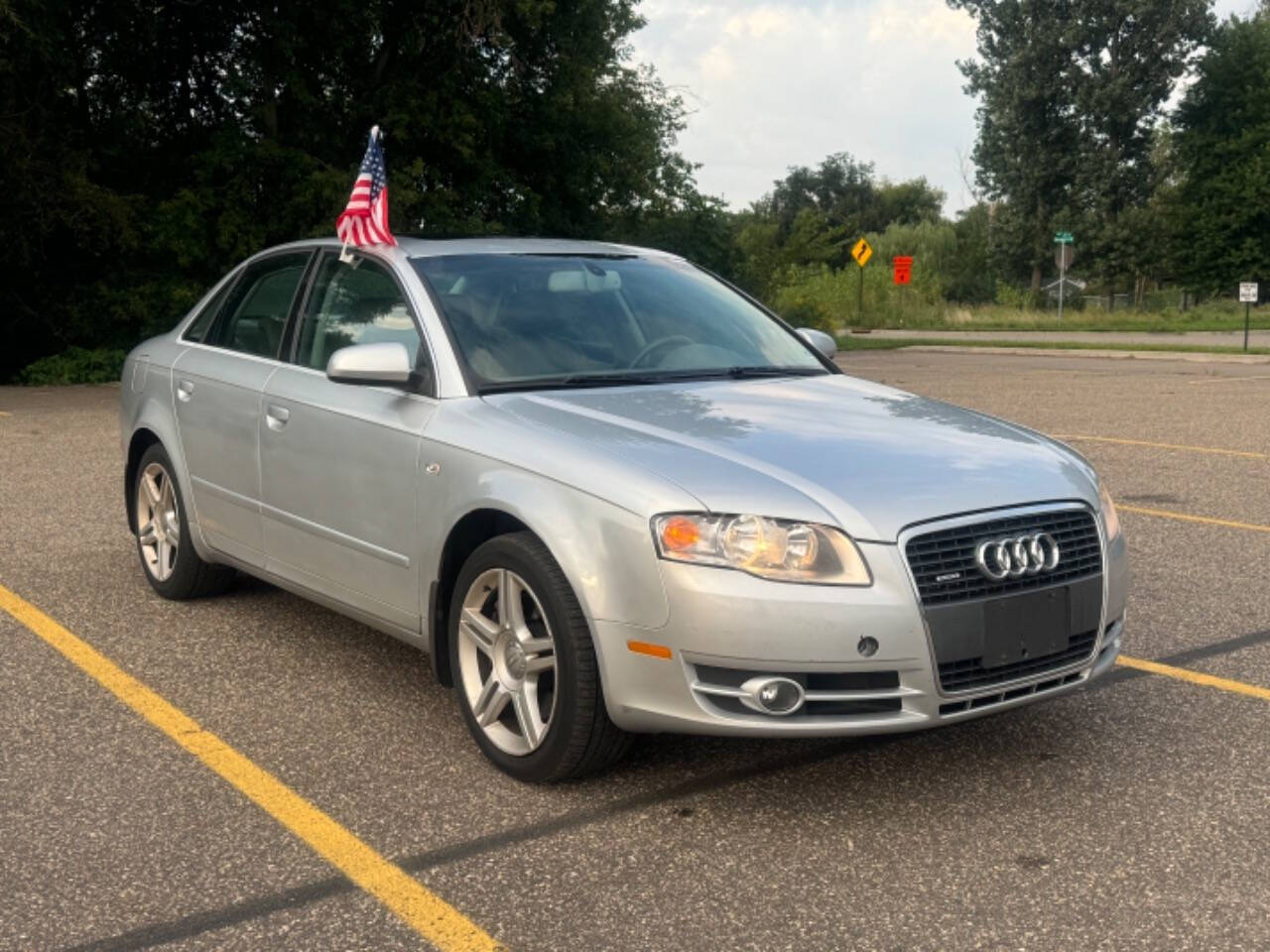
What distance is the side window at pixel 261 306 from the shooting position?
572 cm

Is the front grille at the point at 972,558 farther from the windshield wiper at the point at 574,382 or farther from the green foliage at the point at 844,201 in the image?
the green foliage at the point at 844,201

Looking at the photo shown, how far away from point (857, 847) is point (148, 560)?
395cm

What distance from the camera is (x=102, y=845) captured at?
3709 mm

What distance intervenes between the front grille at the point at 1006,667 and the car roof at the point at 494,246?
2.41m

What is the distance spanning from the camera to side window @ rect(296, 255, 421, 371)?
5.02 metres

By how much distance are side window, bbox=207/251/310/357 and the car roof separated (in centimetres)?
14

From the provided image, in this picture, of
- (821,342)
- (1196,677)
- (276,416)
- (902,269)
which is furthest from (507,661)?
(902,269)

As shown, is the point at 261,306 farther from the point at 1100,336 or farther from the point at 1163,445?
the point at 1100,336

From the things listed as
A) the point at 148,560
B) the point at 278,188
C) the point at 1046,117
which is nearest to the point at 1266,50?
the point at 1046,117

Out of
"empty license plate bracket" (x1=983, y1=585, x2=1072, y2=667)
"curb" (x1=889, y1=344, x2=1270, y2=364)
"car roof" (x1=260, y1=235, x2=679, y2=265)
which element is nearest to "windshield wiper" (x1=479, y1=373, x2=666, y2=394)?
"car roof" (x1=260, y1=235, x2=679, y2=265)

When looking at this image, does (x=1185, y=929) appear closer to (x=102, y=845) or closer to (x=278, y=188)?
(x=102, y=845)

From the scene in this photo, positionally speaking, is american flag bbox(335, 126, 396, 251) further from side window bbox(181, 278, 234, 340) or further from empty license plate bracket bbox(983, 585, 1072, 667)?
empty license plate bracket bbox(983, 585, 1072, 667)

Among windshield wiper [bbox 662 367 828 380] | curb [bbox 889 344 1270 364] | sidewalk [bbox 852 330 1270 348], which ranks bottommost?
sidewalk [bbox 852 330 1270 348]

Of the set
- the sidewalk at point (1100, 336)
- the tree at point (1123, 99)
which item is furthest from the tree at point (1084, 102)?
the sidewalk at point (1100, 336)
